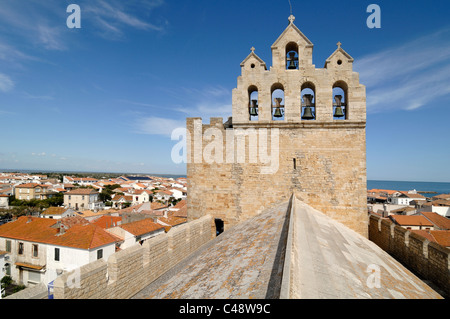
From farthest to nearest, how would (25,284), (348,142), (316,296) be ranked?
(25,284) → (348,142) → (316,296)

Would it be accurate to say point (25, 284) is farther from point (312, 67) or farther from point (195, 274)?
point (312, 67)

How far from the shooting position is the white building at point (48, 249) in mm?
21688

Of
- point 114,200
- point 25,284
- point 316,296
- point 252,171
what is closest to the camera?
point 316,296

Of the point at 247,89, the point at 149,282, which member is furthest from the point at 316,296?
the point at 247,89

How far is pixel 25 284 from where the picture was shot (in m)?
23.6

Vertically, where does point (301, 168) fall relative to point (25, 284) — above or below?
above

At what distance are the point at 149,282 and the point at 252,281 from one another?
170 inches

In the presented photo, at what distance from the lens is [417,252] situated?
720 centimetres

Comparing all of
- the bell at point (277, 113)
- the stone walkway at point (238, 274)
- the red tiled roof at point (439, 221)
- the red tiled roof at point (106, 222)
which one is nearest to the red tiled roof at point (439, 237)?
the red tiled roof at point (439, 221)

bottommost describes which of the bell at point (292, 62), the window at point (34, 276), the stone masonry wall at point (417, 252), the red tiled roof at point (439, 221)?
the window at point (34, 276)

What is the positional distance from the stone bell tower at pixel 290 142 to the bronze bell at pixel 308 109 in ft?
0.13

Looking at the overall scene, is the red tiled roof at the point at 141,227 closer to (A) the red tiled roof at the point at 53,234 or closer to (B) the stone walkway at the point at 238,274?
(A) the red tiled roof at the point at 53,234

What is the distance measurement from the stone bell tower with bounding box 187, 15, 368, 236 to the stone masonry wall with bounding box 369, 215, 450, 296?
1057 millimetres

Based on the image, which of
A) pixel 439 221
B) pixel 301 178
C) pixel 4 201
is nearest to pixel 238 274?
pixel 301 178
